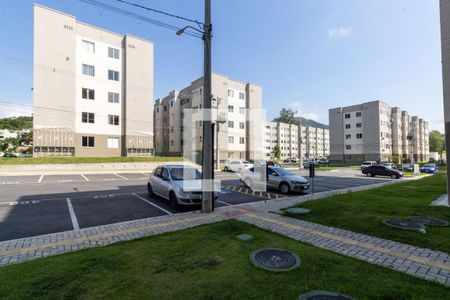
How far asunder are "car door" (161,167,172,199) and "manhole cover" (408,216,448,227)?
329 inches

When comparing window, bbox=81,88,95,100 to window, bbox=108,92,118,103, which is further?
window, bbox=108,92,118,103

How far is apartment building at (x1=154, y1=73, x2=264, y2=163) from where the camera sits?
143 ft

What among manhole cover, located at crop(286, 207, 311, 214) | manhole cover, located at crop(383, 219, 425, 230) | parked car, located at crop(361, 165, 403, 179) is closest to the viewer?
manhole cover, located at crop(383, 219, 425, 230)

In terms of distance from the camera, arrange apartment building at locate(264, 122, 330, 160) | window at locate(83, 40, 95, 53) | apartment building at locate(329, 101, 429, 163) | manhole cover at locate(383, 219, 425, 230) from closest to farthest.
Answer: manhole cover at locate(383, 219, 425, 230)
window at locate(83, 40, 95, 53)
apartment building at locate(329, 101, 429, 163)
apartment building at locate(264, 122, 330, 160)

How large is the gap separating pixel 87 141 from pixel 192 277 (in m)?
32.2

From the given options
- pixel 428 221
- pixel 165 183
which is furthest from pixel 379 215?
pixel 165 183

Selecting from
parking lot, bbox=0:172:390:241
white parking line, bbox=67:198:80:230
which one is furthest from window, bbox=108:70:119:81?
white parking line, bbox=67:198:80:230

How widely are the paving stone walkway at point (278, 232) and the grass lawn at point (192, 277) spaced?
1.71 feet

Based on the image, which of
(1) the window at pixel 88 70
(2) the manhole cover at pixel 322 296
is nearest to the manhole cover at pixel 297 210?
(2) the manhole cover at pixel 322 296

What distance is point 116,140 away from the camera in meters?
32.9

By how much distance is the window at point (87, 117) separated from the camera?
30.1 meters

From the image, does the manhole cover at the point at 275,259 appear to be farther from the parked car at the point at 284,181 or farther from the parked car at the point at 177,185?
the parked car at the point at 284,181

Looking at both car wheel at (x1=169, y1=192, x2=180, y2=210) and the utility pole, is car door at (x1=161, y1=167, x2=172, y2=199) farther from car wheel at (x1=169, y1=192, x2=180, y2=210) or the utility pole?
the utility pole

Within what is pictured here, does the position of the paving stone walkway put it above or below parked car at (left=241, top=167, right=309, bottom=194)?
below
